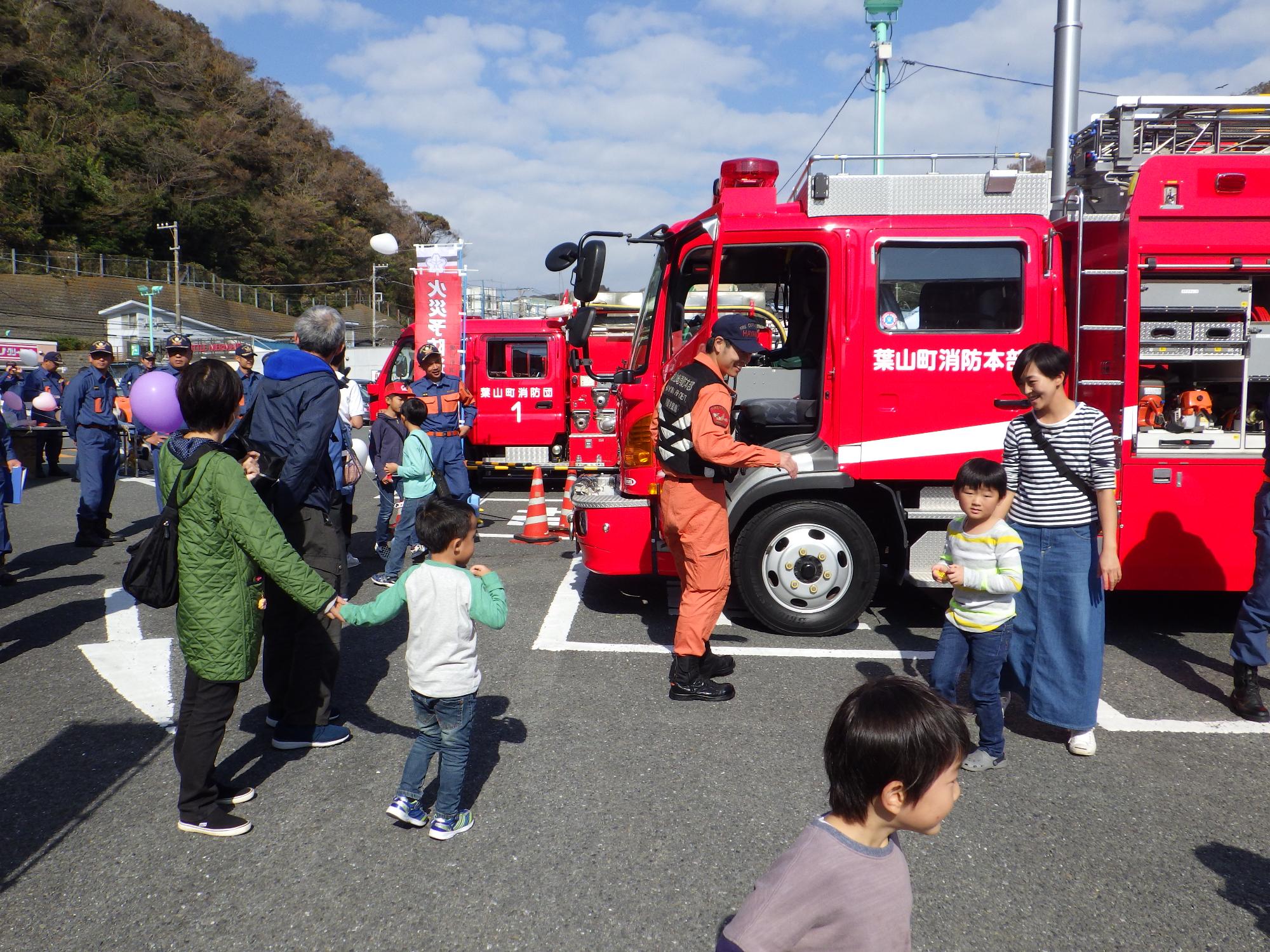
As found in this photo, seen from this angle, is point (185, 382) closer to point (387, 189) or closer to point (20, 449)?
point (20, 449)

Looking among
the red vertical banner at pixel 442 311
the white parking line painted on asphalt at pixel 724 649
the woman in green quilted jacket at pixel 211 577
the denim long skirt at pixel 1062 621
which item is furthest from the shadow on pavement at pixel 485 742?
the red vertical banner at pixel 442 311

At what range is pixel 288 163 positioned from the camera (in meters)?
75.4

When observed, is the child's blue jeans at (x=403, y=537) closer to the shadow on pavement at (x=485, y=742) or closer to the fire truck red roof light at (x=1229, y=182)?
the shadow on pavement at (x=485, y=742)

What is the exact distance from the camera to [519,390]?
12.9 metres

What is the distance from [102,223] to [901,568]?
62933 mm

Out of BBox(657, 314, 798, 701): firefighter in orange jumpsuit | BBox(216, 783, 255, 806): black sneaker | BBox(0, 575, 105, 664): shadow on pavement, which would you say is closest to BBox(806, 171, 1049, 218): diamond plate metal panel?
BBox(657, 314, 798, 701): firefighter in orange jumpsuit

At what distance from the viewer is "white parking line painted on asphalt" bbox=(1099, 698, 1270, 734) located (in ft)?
13.9

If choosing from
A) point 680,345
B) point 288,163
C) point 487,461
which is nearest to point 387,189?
point 288,163

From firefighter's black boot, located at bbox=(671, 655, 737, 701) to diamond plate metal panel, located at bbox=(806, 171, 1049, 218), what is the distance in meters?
2.76

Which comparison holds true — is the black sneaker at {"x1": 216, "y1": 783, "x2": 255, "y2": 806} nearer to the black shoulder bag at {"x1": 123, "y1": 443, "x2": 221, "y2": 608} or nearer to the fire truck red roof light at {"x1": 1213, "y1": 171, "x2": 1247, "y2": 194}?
the black shoulder bag at {"x1": 123, "y1": 443, "x2": 221, "y2": 608}

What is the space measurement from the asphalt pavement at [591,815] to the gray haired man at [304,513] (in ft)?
0.61

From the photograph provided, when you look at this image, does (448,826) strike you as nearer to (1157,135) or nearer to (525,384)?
(1157,135)

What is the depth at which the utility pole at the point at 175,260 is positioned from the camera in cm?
5047

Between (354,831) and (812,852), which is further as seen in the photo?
(354,831)
